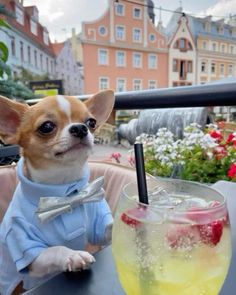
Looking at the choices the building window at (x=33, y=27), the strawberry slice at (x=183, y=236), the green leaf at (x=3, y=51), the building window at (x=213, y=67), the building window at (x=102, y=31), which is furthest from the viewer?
the building window at (x=102, y=31)

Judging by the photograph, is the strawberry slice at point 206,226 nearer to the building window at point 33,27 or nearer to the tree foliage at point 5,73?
the tree foliage at point 5,73

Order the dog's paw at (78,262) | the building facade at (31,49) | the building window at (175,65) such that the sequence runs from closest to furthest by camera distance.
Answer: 1. the dog's paw at (78,262)
2. the building facade at (31,49)
3. the building window at (175,65)

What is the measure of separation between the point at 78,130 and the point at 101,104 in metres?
0.13

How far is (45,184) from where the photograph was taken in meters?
0.50

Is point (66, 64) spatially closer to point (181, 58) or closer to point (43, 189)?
point (181, 58)

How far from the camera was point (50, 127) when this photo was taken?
49 centimetres

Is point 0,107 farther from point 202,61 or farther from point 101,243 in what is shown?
point 202,61

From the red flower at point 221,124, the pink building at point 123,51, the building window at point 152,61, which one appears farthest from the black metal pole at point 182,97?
the building window at point 152,61

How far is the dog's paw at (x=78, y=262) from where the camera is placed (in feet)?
1.02

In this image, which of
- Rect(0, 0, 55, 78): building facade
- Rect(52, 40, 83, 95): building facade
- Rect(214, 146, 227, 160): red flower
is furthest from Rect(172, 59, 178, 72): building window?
Rect(214, 146, 227, 160): red flower

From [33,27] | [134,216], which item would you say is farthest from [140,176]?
[33,27]

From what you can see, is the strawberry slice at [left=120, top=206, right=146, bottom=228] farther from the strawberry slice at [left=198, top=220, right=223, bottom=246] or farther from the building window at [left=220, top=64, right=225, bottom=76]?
the building window at [left=220, top=64, right=225, bottom=76]

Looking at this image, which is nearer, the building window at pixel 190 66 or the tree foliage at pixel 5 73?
the tree foliage at pixel 5 73

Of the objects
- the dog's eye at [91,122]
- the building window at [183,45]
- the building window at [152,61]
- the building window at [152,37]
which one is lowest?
the dog's eye at [91,122]
